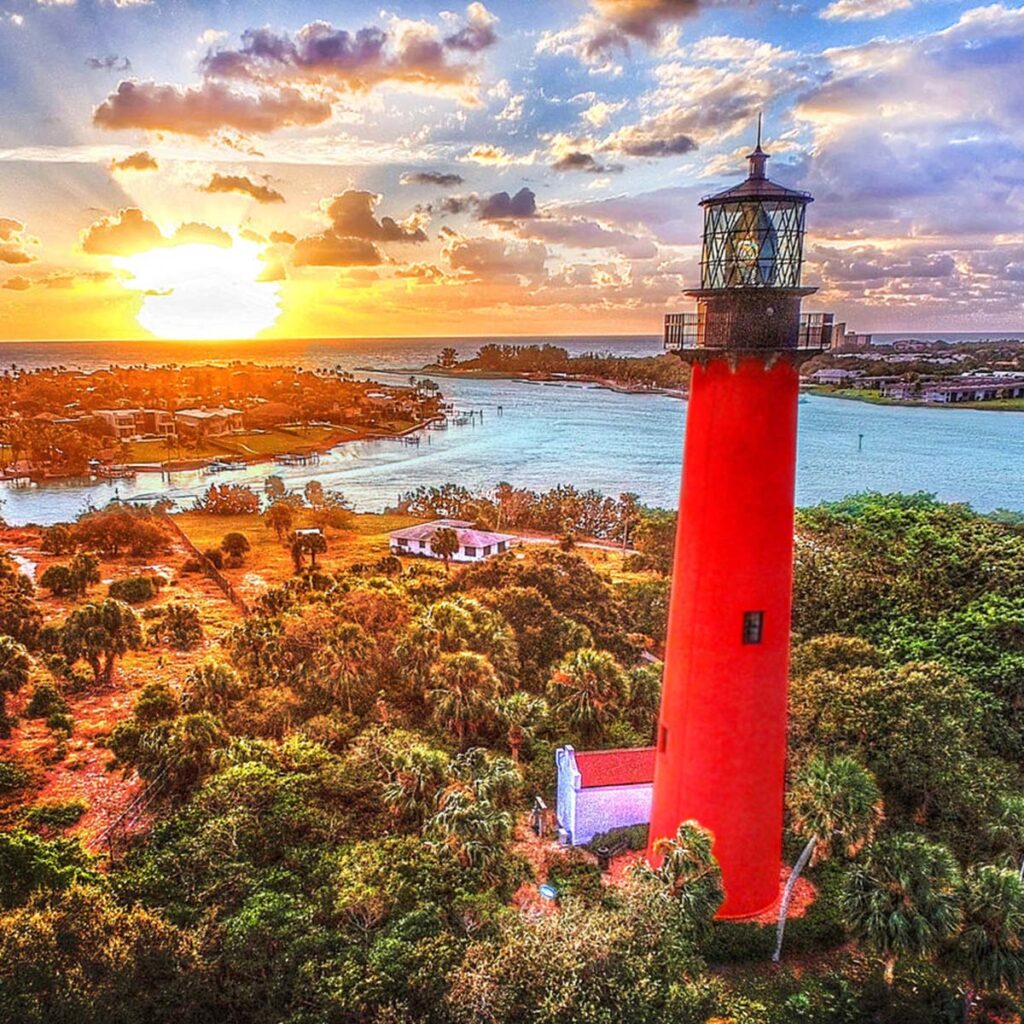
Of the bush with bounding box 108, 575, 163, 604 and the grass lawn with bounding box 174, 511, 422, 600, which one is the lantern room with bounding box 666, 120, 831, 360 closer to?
the grass lawn with bounding box 174, 511, 422, 600

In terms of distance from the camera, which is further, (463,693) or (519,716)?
(463,693)

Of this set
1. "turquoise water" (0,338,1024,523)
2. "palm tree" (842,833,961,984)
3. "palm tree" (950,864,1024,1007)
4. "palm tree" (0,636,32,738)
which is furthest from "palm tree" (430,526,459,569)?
"palm tree" (950,864,1024,1007)

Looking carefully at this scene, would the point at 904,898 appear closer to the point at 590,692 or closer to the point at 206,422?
the point at 590,692

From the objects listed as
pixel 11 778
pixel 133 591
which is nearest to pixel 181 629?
pixel 133 591

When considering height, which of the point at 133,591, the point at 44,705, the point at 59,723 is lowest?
the point at 133,591

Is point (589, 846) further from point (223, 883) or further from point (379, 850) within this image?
point (223, 883)

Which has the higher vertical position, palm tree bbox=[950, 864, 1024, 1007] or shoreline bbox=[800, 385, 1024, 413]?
shoreline bbox=[800, 385, 1024, 413]

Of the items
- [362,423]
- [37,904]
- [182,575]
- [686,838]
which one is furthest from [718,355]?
[362,423]

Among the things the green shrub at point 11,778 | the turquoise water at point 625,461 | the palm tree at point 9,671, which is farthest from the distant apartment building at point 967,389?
the green shrub at point 11,778
